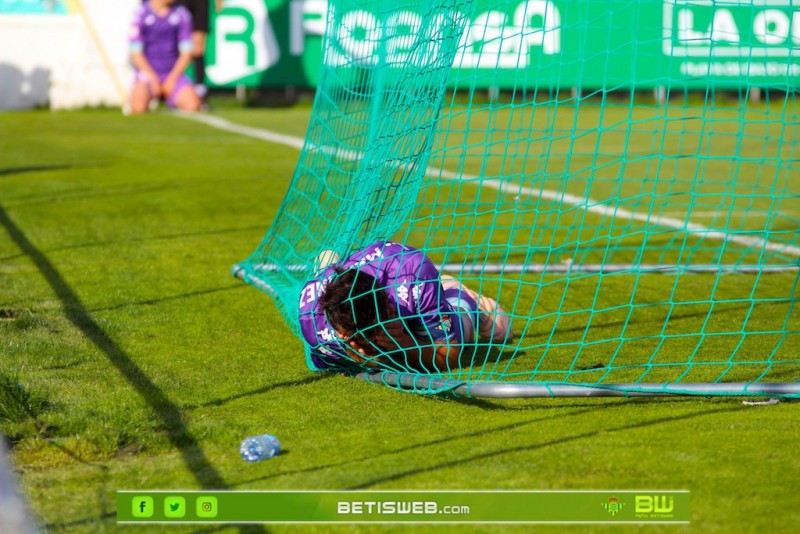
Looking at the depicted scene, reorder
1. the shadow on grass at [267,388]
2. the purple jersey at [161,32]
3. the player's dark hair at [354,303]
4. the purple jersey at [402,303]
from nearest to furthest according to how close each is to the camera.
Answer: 1. the shadow on grass at [267,388]
2. the player's dark hair at [354,303]
3. the purple jersey at [402,303]
4. the purple jersey at [161,32]

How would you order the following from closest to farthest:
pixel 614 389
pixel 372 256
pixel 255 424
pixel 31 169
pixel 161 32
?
pixel 255 424 → pixel 614 389 → pixel 372 256 → pixel 31 169 → pixel 161 32

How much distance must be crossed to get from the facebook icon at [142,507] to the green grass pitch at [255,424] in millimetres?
64

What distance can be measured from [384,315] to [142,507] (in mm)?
1629

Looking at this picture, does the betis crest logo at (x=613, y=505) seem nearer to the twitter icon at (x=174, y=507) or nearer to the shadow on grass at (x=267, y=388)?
the twitter icon at (x=174, y=507)

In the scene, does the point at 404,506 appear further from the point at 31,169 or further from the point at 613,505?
the point at 31,169

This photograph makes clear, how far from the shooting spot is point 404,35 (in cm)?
568

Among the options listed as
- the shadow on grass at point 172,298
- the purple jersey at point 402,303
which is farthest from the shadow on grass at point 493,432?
the shadow on grass at point 172,298

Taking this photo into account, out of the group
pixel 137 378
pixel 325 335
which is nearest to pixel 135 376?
pixel 137 378

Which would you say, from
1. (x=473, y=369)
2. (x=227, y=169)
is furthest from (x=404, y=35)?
(x=227, y=169)

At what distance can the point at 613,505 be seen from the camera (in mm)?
3312

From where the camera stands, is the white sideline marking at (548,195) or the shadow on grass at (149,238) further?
the shadow on grass at (149,238)

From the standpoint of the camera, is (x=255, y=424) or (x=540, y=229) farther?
(x=540, y=229)

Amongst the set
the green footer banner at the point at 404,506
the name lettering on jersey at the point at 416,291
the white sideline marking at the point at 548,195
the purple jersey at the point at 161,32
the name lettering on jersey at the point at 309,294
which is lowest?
the white sideline marking at the point at 548,195

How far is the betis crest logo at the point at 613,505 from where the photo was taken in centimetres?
329
